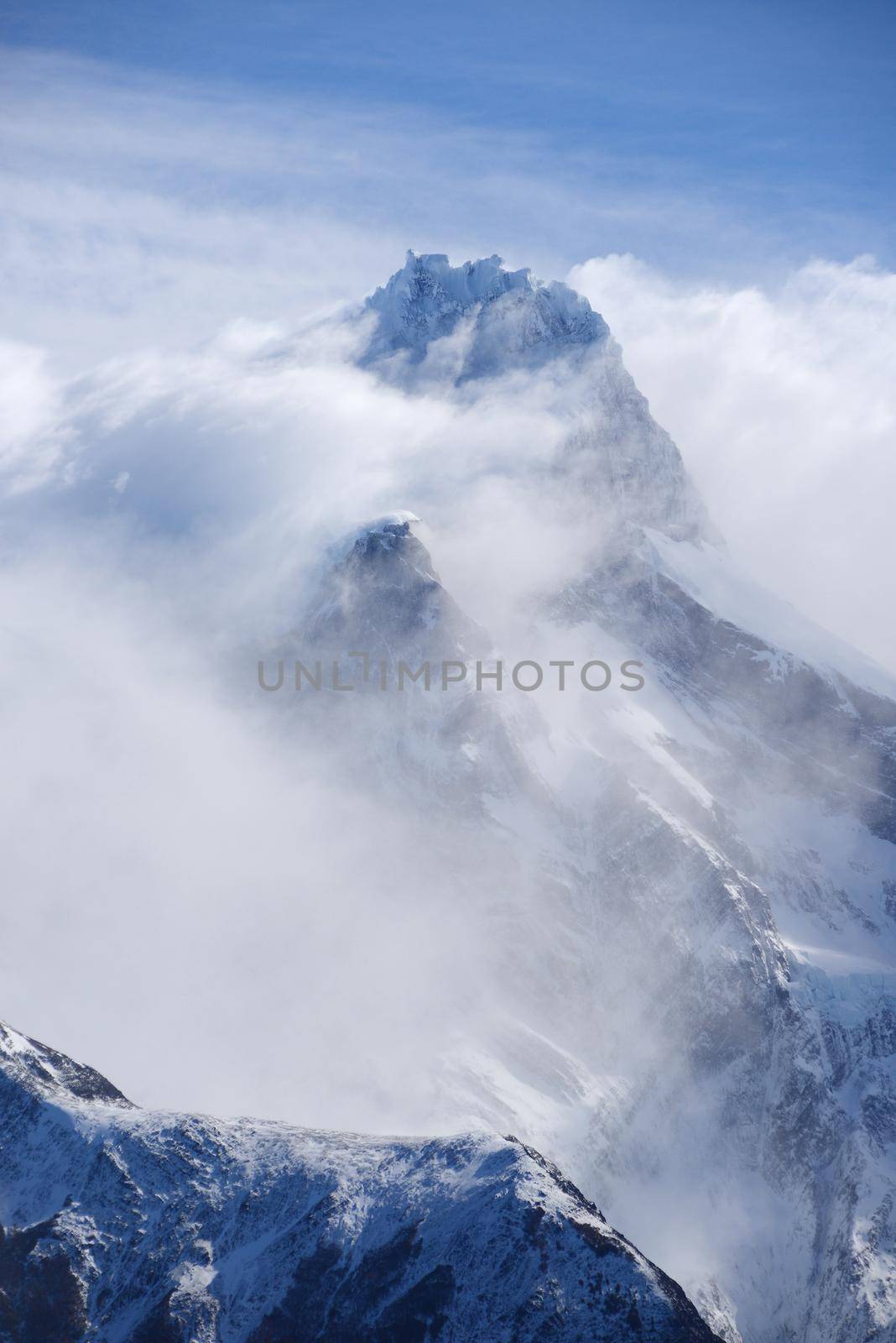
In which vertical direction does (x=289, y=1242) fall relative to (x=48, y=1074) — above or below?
below

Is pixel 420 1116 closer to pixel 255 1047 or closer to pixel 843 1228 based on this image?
pixel 255 1047

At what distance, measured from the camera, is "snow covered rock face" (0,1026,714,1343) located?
96.7m

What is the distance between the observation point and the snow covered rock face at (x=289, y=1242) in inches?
3807

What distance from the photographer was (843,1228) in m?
199

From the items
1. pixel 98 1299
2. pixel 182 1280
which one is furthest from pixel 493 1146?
pixel 98 1299

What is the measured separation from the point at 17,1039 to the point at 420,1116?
9300 centimetres

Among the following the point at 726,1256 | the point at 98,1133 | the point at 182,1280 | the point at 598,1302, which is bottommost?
the point at 726,1256

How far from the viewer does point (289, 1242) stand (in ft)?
345

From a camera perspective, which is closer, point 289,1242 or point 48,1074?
point 289,1242

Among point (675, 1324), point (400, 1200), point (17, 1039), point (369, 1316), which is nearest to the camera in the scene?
point (675, 1324)

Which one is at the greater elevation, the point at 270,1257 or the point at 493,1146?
the point at 493,1146

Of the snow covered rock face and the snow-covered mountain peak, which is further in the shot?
the snow-covered mountain peak

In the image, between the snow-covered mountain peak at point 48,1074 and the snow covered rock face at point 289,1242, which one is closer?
the snow covered rock face at point 289,1242

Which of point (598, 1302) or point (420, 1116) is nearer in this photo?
point (598, 1302)
